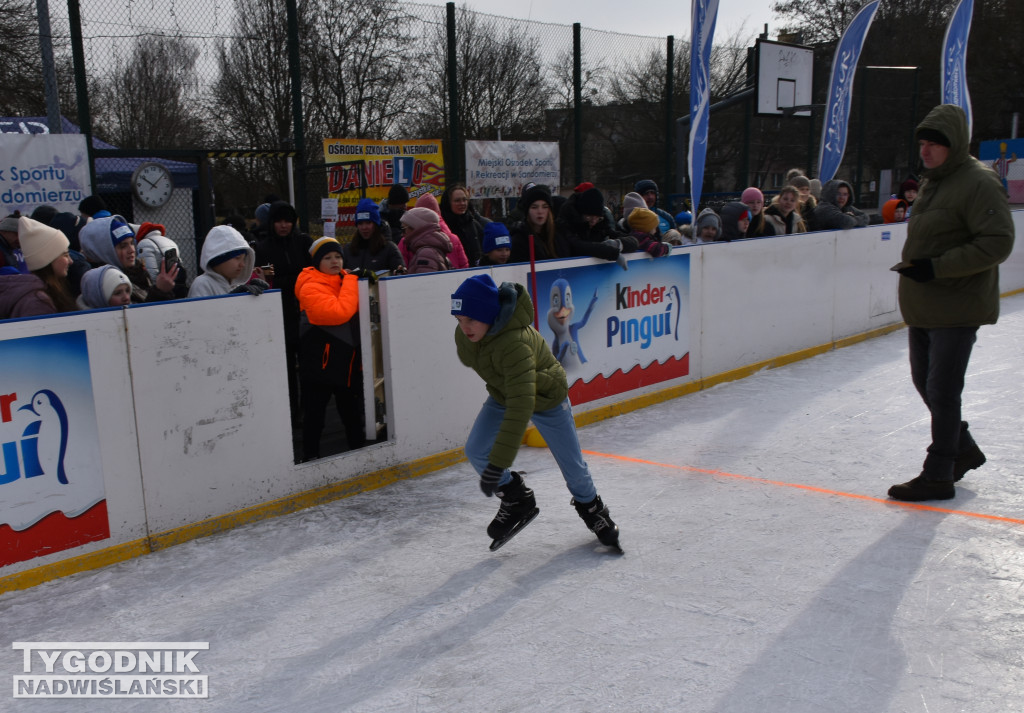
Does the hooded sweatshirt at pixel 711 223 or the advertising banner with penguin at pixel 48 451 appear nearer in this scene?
the advertising banner with penguin at pixel 48 451

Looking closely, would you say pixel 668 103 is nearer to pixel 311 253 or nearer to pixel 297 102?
pixel 297 102

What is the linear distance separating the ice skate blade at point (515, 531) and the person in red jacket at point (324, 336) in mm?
1495

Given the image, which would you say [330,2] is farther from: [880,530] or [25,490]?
[880,530]

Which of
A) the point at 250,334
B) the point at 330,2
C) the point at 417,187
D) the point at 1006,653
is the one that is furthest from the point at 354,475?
the point at 330,2

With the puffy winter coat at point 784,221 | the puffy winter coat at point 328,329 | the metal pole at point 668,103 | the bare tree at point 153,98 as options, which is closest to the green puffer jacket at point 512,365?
the puffy winter coat at point 328,329

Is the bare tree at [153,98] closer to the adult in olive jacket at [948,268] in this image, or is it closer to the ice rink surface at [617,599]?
the ice rink surface at [617,599]

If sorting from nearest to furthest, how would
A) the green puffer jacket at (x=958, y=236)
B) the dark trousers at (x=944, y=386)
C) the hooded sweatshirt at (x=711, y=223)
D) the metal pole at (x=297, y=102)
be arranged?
1. the green puffer jacket at (x=958, y=236)
2. the dark trousers at (x=944, y=386)
3. the metal pole at (x=297, y=102)
4. the hooded sweatshirt at (x=711, y=223)

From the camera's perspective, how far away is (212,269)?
4.51m

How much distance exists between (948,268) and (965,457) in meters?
1.19

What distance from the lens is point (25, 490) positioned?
3.65 meters

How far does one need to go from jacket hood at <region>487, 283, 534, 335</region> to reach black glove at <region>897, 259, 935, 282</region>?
2.01 metres

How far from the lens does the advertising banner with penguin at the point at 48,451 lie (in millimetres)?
3598

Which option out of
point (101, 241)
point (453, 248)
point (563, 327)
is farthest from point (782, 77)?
point (101, 241)

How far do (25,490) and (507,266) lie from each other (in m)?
3.20
